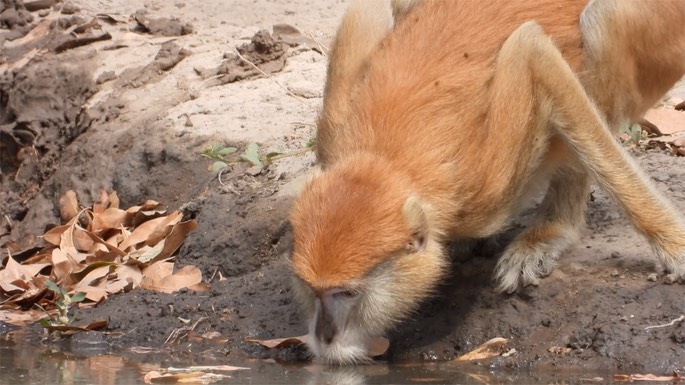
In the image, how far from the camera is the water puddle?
5.79 metres

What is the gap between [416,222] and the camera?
19.2 feet

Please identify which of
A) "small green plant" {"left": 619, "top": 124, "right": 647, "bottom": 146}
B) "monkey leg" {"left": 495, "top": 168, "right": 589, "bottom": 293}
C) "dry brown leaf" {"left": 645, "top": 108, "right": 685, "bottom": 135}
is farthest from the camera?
"dry brown leaf" {"left": 645, "top": 108, "right": 685, "bottom": 135}

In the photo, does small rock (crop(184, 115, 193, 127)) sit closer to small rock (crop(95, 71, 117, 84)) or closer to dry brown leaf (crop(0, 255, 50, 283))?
small rock (crop(95, 71, 117, 84))

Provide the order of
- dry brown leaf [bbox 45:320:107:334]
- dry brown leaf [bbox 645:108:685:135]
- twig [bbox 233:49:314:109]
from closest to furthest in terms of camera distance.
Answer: dry brown leaf [bbox 45:320:107:334] → dry brown leaf [bbox 645:108:685:135] → twig [bbox 233:49:314:109]

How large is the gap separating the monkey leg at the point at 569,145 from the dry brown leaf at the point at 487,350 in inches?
17.5

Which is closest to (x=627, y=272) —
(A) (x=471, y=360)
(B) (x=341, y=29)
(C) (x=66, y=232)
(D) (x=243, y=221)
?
(A) (x=471, y=360)

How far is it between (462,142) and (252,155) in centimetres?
283

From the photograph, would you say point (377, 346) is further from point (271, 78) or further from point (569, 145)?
point (271, 78)

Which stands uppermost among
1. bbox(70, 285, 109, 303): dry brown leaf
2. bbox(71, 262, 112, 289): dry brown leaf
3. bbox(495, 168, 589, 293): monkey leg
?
bbox(495, 168, 589, 293): monkey leg

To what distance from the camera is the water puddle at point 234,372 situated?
5.79 metres

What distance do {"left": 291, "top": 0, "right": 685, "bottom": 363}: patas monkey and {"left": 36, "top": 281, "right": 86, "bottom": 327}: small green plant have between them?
1876 mm

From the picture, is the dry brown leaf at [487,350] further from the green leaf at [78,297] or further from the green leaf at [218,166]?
the green leaf at [218,166]

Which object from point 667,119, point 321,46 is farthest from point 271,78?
point 667,119

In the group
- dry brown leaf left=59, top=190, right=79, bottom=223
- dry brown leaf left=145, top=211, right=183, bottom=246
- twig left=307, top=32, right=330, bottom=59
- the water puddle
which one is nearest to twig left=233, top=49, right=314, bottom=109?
twig left=307, top=32, right=330, bottom=59
